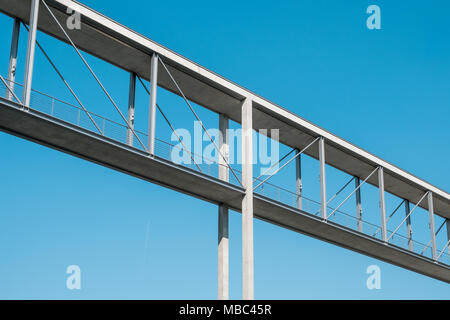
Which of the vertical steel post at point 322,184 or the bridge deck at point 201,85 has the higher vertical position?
the bridge deck at point 201,85

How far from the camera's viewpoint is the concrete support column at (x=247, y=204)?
111ft

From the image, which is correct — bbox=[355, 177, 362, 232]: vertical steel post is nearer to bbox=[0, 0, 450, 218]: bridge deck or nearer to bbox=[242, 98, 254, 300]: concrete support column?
bbox=[0, 0, 450, 218]: bridge deck

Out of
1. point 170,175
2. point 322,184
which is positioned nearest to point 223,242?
point 170,175

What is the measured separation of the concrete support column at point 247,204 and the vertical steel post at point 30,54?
39.5ft

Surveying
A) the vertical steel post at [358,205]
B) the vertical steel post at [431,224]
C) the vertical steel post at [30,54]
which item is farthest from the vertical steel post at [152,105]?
the vertical steel post at [431,224]

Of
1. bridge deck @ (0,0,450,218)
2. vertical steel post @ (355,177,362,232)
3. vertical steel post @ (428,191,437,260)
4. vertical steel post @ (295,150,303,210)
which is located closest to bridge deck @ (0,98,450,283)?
vertical steel post @ (428,191,437,260)

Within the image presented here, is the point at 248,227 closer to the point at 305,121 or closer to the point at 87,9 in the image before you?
the point at 305,121

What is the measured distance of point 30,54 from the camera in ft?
90.1

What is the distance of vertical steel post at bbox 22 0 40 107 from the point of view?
26906mm

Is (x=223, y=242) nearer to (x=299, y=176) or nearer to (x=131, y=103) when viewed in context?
(x=131, y=103)

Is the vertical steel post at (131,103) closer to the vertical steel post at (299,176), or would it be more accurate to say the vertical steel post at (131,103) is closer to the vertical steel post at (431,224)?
the vertical steel post at (299,176)

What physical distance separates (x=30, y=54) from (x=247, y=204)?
508 inches
